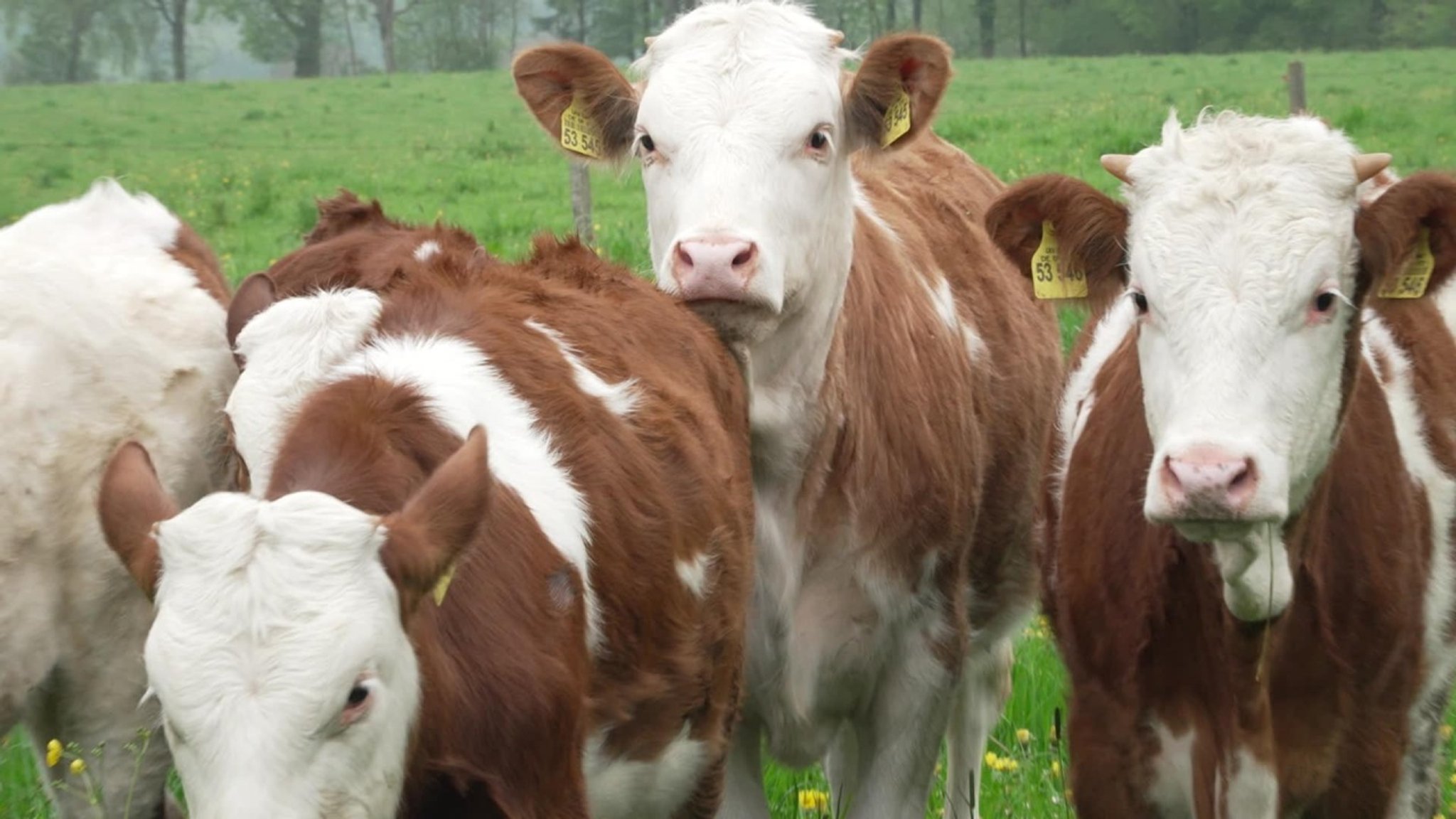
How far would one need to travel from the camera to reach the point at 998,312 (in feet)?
20.2

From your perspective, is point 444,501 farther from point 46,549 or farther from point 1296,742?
point 1296,742

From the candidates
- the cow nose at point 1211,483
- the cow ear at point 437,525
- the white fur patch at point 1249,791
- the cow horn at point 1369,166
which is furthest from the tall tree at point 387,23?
the cow ear at point 437,525

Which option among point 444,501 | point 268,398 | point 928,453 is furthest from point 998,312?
point 444,501

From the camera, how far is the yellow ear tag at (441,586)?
9.97ft

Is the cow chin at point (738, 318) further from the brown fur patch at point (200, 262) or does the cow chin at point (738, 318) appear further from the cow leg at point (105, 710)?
the cow leg at point (105, 710)

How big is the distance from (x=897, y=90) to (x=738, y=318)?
3.21ft

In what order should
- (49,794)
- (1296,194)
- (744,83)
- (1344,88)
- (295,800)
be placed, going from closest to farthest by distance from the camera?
(295,800), (1296,194), (49,794), (744,83), (1344,88)

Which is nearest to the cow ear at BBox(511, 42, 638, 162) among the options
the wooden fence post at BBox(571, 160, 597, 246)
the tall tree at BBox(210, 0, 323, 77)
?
the wooden fence post at BBox(571, 160, 597, 246)

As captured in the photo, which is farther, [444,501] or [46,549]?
[46,549]

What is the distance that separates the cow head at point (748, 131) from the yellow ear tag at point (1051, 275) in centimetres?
65

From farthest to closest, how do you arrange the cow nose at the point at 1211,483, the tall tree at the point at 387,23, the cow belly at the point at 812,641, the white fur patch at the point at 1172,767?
1. the tall tree at the point at 387,23
2. the cow belly at the point at 812,641
3. the white fur patch at the point at 1172,767
4. the cow nose at the point at 1211,483

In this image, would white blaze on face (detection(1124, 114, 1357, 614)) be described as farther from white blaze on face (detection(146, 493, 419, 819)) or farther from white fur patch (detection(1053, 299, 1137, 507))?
white blaze on face (detection(146, 493, 419, 819))

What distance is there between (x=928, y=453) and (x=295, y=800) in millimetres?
2660

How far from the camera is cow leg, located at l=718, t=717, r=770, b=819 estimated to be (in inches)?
204
